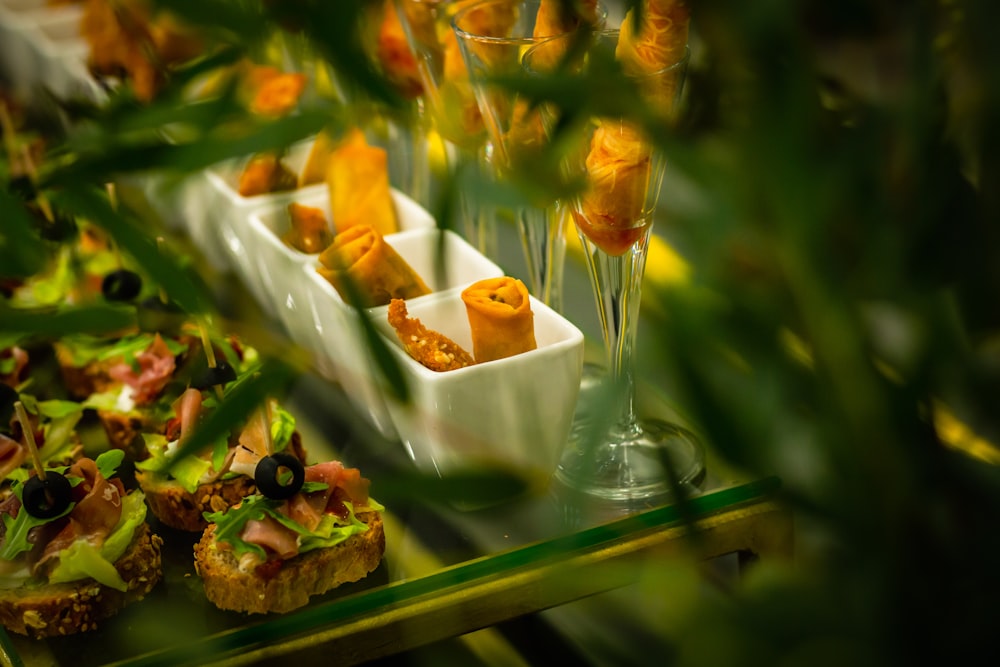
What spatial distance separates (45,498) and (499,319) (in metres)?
0.39

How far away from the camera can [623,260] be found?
944 mm

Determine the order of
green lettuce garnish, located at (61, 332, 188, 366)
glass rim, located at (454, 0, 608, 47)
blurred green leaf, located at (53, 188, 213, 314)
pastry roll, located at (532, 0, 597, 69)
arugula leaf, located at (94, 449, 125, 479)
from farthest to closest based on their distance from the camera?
green lettuce garnish, located at (61, 332, 188, 366) < arugula leaf, located at (94, 449, 125, 479) < glass rim, located at (454, 0, 608, 47) < pastry roll, located at (532, 0, 597, 69) < blurred green leaf, located at (53, 188, 213, 314)

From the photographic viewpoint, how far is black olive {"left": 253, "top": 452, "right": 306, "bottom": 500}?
3.01 ft

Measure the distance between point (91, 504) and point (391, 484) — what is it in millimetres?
709

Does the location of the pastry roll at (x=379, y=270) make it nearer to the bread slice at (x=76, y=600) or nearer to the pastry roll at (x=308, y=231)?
the pastry roll at (x=308, y=231)

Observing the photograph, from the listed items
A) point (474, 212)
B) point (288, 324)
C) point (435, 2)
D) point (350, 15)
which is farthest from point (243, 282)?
point (350, 15)

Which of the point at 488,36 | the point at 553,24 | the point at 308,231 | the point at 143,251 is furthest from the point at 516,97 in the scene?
the point at 308,231

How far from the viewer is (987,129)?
287mm

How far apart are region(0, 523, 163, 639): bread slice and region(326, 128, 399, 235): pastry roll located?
439 millimetres

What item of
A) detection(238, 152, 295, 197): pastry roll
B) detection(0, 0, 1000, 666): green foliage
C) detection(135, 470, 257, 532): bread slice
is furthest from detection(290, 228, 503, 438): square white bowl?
detection(0, 0, 1000, 666): green foliage

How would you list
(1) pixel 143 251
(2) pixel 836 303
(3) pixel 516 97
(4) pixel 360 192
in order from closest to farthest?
(2) pixel 836 303
(1) pixel 143 251
(3) pixel 516 97
(4) pixel 360 192

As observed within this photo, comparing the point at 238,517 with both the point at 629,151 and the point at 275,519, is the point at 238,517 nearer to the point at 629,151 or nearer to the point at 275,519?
the point at 275,519

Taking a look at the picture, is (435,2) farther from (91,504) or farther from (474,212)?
(91,504)

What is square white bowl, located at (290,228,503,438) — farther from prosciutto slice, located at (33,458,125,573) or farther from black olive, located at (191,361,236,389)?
prosciutto slice, located at (33,458,125,573)
